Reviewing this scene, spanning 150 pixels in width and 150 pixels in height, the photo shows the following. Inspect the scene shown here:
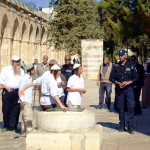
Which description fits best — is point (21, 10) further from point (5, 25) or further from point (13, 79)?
point (13, 79)

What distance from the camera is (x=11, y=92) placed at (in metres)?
10.2

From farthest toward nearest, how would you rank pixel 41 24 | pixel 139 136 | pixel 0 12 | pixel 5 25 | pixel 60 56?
pixel 60 56 → pixel 41 24 → pixel 5 25 → pixel 0 12 → pixel 139 136

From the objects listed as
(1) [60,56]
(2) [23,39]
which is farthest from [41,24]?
(1) [60,56]

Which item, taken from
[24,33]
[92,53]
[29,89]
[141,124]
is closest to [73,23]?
[24,33]

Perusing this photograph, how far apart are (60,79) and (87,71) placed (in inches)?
907

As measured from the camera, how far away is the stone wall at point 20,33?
126 ft

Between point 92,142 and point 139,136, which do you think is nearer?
point 92,142

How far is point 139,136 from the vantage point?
31.8 ft

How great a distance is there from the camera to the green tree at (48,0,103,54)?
43594mm

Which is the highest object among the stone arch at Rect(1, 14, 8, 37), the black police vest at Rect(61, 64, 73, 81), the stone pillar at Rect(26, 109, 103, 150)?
the stone arch at Rect(1, 14, 8, 37)

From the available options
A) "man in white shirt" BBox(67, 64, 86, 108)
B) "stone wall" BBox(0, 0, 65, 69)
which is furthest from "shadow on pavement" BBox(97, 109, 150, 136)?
"stone wall" BBox(0, 0, 65, 69)

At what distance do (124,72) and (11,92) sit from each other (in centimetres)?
249

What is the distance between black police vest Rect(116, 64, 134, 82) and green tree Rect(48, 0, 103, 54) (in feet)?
110

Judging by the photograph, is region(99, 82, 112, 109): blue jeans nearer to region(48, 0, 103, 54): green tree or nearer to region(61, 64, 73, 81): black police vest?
region(61, 64, 73, 81): black police vest
